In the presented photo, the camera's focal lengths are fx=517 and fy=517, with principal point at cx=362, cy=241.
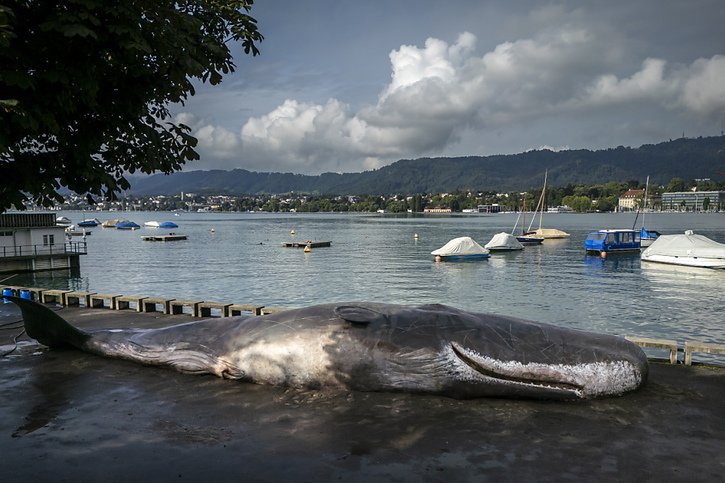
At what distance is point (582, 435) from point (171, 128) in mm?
8234

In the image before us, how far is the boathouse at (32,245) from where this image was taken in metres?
54.3

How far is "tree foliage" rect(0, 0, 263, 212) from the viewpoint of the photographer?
5.92 meters

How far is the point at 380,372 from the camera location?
10156 mm

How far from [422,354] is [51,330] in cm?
965

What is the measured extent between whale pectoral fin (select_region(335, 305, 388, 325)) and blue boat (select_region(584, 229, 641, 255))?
7182 centimetres

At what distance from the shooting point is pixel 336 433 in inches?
337

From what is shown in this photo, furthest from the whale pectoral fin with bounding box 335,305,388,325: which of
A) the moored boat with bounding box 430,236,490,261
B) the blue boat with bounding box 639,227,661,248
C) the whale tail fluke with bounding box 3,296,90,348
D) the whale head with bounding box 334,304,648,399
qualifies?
the blue boat with bounding box 639,227,661,248

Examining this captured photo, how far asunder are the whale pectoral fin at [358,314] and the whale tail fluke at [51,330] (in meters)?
7.24

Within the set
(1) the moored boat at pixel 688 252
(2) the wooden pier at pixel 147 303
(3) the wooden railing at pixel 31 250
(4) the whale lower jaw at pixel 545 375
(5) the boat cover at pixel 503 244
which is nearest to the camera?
(4) the whale lower jaw at pixel 545 375

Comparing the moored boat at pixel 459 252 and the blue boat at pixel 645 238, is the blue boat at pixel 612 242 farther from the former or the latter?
the moored boat at pixel 459 252

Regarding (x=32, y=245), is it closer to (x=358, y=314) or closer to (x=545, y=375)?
(x=358, y=314)

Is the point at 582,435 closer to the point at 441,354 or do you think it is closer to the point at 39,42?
the point at 441,354

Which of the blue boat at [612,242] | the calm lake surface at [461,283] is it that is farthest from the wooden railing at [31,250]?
the blue boat at [612,242]

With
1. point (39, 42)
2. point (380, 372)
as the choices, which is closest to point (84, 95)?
point (39, 42)
